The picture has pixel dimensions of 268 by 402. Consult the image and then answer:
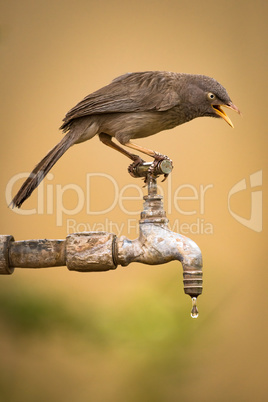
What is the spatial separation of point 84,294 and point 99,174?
28.1 inches

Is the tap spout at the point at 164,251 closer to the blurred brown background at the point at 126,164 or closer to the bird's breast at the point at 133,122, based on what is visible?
the bird's breast at the point at 133,122

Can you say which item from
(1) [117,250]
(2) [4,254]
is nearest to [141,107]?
(1) [117,250]

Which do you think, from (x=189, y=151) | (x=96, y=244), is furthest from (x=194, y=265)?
(x=189, y=151)

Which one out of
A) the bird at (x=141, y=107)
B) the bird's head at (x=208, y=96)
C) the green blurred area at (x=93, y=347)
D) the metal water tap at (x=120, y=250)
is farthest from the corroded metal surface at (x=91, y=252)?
the green blurred area at (x=93, y=347)

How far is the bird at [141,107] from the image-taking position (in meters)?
2.28

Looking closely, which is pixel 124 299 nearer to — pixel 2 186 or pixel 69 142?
pixel 2 186

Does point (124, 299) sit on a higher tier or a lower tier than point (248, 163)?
lower

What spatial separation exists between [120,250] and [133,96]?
0.66 m

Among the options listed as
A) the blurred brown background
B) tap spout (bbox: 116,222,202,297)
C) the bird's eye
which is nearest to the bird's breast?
the bird's eye

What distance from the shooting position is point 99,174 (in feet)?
11.4

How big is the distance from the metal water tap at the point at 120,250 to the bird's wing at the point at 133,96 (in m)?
0.34

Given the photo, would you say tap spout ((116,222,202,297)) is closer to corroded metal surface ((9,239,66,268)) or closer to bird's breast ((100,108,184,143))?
corroded metal surface ((9,239,66,268))

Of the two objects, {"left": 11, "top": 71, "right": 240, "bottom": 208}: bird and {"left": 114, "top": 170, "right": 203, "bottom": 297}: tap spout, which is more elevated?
{"left": 11, "top": 71, "right": 240, "bottom": 208}: bird

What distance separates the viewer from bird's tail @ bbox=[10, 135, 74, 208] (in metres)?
2.07
